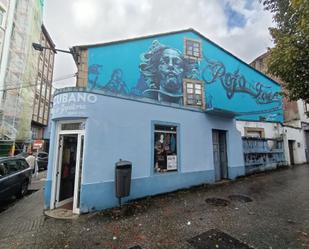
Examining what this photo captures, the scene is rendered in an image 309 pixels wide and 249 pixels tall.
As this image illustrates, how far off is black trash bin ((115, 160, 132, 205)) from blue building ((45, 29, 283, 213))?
0.32 m

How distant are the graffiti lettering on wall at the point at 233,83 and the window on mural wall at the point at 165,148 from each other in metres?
8.52

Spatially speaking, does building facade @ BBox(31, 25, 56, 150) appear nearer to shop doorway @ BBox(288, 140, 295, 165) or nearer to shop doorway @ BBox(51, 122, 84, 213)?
shop doorway @ BBox(51, 122, 84, 213)

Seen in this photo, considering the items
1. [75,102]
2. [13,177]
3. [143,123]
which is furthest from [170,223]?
[13,177]

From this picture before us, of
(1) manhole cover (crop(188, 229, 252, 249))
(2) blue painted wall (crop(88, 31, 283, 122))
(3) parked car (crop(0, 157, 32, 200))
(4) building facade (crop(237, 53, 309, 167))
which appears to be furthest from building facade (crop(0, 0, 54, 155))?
(4) building facade (crop(237, 53, 309, 167))

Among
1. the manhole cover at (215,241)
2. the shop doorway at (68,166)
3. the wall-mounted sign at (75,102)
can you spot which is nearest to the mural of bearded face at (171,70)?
the wall-mounted sign at (75,102)

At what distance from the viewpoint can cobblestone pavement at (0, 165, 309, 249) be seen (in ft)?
12.5

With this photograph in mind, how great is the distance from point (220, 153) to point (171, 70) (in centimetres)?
676

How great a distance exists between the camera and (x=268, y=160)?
1228 cm

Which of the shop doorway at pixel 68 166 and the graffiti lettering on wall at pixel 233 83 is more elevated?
the graffiti lettering on wall at pixel 233 83

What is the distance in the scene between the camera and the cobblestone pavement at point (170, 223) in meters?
3.82

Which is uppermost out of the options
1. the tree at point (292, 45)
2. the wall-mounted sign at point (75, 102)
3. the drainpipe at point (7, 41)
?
the drainpipe at point (7, 41)

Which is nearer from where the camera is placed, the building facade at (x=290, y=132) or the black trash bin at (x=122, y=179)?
the black trash bin at (x=122, y=179)

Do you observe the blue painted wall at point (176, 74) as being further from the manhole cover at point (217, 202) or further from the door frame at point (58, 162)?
the manhole cover at point (217, 202)

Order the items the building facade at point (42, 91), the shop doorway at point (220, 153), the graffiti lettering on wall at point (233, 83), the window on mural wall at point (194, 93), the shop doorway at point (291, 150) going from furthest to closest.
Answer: the building facade at point (42, 91)
the shop doorway at point (291, 150)
the graffiti lettering on wall at point (233, 83)
the window on mural wall at point (194, 93)
the shop doorway at point (220, 153)
